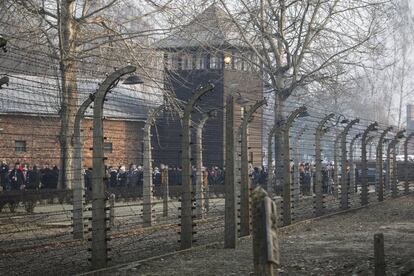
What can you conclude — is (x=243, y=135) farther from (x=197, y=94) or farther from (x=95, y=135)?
(x=95, y=135)

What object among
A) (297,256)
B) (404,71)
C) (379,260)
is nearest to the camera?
(379,260)

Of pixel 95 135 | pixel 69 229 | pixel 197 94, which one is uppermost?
pixel 197 94

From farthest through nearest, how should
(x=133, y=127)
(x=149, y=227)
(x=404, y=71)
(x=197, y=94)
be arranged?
(x=404, y=71) → (x=133, y=127) → (x=149, y=227) → (x=197, y=94)

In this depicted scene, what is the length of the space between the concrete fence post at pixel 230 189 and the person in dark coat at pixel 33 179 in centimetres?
1390

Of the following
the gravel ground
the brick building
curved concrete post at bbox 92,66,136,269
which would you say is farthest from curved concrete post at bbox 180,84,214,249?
curved concrete post at bbox 92,66,136,269

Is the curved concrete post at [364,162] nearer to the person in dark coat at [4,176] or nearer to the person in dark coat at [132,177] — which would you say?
the person in dark coat at [132,177]

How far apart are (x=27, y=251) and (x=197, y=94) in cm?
402

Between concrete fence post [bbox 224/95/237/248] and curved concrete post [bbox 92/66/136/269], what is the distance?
271 centimetres

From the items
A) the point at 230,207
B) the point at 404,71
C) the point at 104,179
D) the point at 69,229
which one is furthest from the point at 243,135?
the point at 404,71

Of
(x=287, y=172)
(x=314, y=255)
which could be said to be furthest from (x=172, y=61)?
(x=314, y=255)

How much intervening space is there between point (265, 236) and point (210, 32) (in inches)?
844

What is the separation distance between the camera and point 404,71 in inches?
1988

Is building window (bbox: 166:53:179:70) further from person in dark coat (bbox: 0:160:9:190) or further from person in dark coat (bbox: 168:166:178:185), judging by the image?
person in dark coat (bbox: 0:160:9:190)

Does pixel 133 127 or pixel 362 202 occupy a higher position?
pixel 133 127
